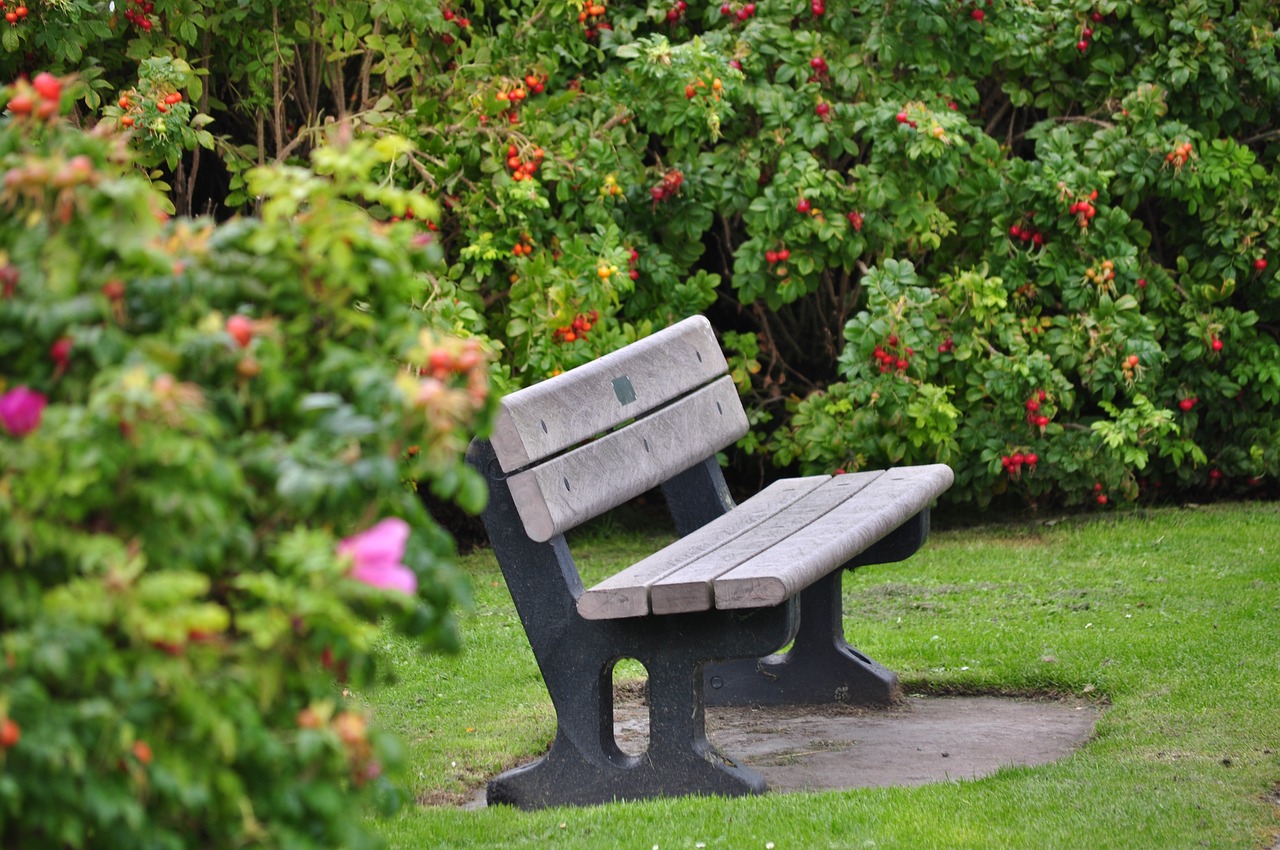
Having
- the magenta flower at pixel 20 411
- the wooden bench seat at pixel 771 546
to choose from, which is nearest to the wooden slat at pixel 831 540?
the wooden bench seat at pixel 771 546

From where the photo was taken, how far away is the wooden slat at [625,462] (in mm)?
3455

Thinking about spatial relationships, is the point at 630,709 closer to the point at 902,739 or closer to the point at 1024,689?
the point at 902,739

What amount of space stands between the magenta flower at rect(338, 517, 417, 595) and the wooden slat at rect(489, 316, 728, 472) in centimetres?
175

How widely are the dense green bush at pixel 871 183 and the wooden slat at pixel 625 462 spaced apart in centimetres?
158

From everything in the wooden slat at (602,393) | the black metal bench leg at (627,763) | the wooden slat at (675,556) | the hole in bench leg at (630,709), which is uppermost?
the wooden slat at (602,393)

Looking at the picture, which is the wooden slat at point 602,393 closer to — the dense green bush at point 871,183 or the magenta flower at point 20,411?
the dense green bush at point 871,183

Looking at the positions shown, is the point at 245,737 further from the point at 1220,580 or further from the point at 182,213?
the point at 182,213

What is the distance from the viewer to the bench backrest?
Result: 136 inches

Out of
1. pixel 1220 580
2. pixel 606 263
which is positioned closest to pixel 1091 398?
pixel 1220 580

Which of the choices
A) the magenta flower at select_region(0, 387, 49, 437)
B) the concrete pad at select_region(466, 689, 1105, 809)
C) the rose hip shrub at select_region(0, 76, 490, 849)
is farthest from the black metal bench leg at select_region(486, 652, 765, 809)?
the magenta flower at select_region(0, 387, 49, 437)

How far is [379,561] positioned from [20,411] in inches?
17.1

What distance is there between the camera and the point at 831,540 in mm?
3529

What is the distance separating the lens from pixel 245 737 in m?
1.60

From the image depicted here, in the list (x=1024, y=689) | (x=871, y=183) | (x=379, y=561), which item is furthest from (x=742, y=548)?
(x=871, y=183)
